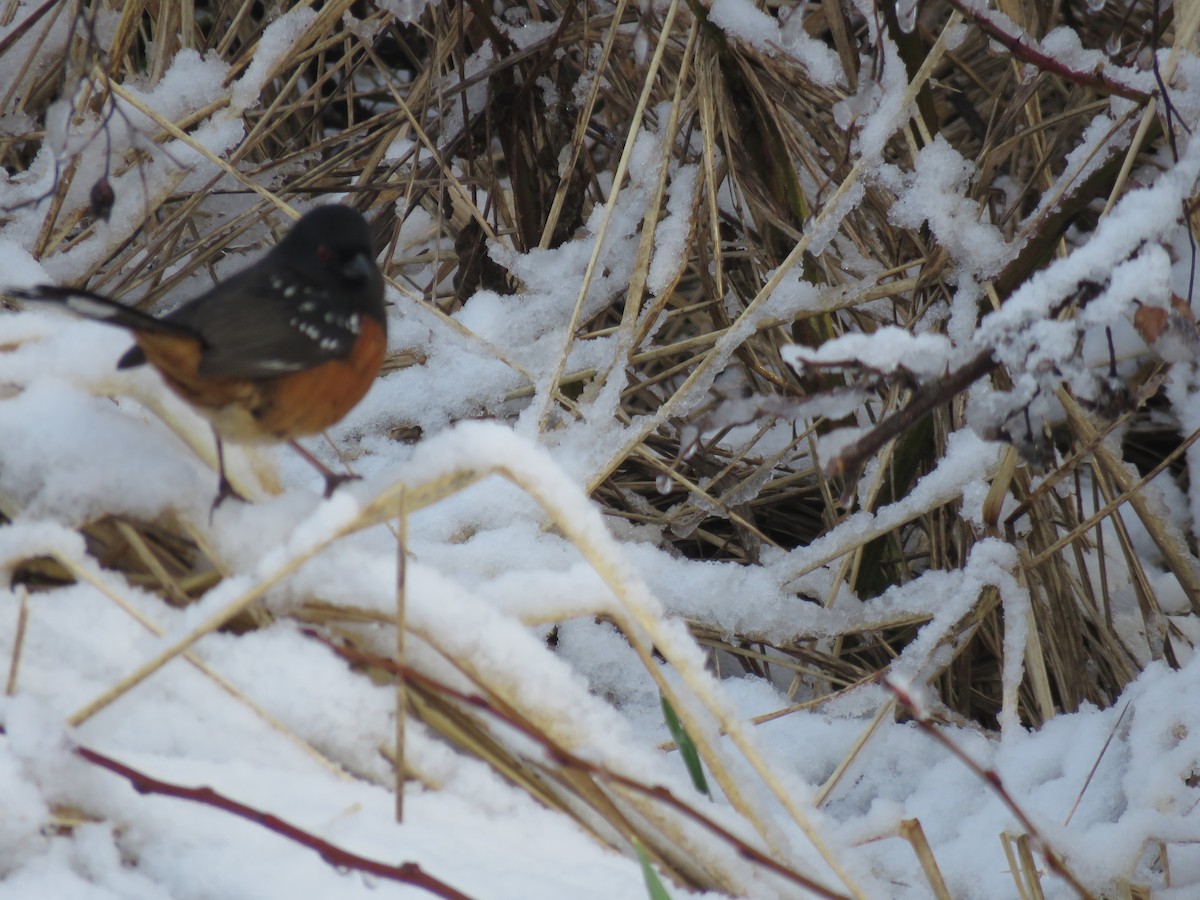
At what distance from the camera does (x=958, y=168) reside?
6.87 ft

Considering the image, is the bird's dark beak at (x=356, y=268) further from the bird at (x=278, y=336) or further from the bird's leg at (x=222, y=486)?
the bird's leg at (x=222, y=486)

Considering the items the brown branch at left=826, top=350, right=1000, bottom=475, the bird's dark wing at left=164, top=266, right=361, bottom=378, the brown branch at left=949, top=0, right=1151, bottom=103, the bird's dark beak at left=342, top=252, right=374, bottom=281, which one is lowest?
the bird's dark wing at left=164, top=266, right=361, bottom=378

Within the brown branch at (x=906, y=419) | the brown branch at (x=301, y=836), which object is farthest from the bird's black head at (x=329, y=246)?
the brown branch at (x=301, y=836)

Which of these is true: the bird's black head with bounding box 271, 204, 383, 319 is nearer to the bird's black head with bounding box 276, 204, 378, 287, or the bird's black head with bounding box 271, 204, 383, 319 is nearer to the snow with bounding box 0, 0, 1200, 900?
the bird's black head with bounding box 276, 204, 378, 287

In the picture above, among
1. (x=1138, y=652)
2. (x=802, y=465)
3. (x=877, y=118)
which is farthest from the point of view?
(x=802, y=465)

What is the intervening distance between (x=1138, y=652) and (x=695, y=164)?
123cm

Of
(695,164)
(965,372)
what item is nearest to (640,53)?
(695,164)

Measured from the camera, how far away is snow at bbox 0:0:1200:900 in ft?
3.57

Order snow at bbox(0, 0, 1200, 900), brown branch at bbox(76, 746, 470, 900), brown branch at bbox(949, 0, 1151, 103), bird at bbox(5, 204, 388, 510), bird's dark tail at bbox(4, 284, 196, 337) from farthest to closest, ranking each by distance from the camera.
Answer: brown branch at bbox(949, 0, 1151, 103)
bird at bbox(5, 204, 388, 510)
bird's dark tail at bbox(4, 284, 196, 337)
snow at bbox(0, 0, 1200, 900)
brown branch at bbox(76, 746, 470, 900)

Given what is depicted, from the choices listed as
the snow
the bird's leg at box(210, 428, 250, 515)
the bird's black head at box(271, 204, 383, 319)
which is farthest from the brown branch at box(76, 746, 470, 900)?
the bird's black head at box(271, 204, 383, 319)

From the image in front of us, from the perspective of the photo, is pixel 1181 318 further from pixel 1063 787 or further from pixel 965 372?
pixel 1063 787

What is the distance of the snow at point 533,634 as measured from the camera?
1089 millimetres

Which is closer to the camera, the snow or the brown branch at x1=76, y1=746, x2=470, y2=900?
the brown branch at x1=76, y1=746, x2=470, y2=900

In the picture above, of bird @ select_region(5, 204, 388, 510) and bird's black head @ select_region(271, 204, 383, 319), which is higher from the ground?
bird's black head @ select_region(271, 204, 383, 319)
